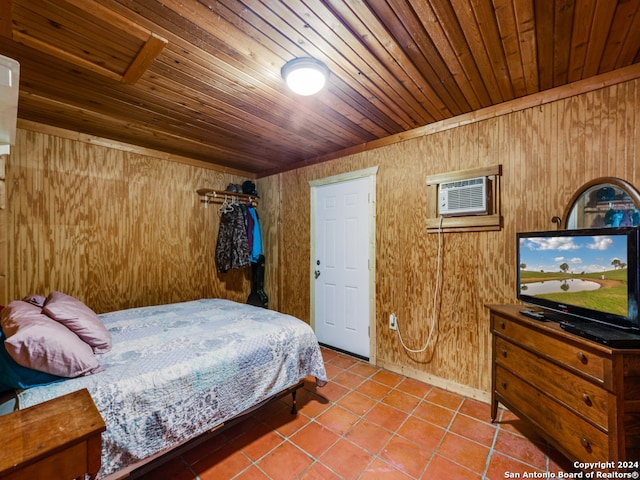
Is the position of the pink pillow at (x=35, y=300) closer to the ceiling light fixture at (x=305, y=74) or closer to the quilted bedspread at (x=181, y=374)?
the quilted bedspread at (x=181, y=374)

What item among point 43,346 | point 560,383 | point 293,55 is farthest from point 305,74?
point 560,383

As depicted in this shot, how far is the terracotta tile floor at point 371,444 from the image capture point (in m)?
1.53

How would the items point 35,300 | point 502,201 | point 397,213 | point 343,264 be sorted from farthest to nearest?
point 343,264 < point 397,213 < point 502,201 < point 35,300

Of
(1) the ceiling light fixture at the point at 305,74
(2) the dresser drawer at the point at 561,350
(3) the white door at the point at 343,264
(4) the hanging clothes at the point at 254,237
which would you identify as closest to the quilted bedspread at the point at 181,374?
(3) the white door at the point at 343,264

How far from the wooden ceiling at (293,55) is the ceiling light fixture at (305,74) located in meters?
0.04

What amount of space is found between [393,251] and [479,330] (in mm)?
995

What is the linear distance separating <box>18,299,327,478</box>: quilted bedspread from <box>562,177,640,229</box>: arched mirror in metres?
2.05

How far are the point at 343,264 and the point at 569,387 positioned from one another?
2139mm

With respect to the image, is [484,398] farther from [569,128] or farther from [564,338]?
[569,128]

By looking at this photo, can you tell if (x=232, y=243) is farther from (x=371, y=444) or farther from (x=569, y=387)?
(x=569, y=387)

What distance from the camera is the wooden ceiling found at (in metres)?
1.30

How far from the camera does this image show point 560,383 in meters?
1.41

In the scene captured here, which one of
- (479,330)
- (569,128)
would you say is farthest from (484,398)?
(569,128)

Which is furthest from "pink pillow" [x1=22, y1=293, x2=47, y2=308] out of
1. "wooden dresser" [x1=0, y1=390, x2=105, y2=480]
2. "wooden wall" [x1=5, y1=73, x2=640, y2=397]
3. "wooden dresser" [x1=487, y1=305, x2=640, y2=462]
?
"wooden dresser" [x1=487, y1=305, x2=640, y2=462]
